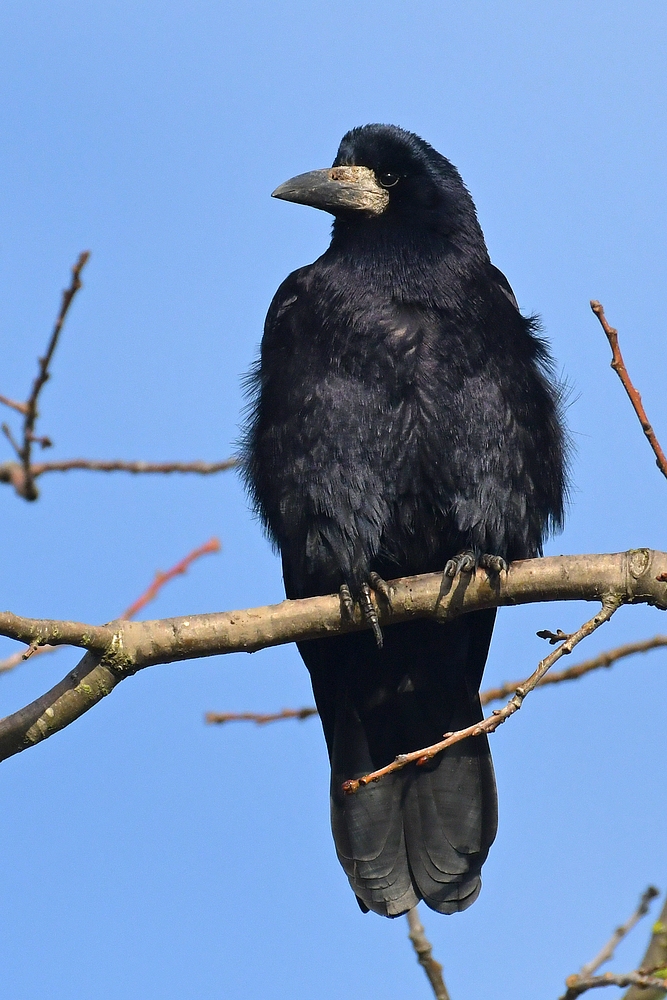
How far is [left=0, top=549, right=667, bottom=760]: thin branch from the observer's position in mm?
3211

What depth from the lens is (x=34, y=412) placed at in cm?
295

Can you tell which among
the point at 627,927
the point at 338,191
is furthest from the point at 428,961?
the point at 338,191

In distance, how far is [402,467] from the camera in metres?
4.26

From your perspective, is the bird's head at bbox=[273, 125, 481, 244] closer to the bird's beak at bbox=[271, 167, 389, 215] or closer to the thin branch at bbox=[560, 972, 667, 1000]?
the bird's beak at bbox=[271, 167, 389, 215]

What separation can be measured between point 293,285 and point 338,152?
874mm

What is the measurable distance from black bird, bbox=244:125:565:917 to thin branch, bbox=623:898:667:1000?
1.31 metres

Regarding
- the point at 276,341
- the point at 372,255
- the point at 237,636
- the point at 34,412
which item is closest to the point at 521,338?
the point at 372,255

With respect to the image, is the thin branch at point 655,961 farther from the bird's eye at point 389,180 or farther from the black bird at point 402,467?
the bird's eye at point 389,180

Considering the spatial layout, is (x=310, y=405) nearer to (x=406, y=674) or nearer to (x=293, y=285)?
(x=293, y=285)

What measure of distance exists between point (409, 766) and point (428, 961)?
1325 millimetres

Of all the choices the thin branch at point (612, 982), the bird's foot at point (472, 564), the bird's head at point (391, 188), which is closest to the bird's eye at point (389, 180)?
the bird's head at point (391, 188)

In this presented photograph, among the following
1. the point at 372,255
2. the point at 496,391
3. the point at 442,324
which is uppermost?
the point at 372,255

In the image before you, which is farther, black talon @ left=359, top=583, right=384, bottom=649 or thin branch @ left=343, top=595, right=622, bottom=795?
black talon @ left=359, top=583, right=384, bottom=649

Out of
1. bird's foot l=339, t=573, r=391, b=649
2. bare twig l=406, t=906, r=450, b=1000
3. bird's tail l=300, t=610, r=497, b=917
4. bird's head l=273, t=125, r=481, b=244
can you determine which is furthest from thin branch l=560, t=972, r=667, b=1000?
bird's head l=273, t=125, r=481, b=244
